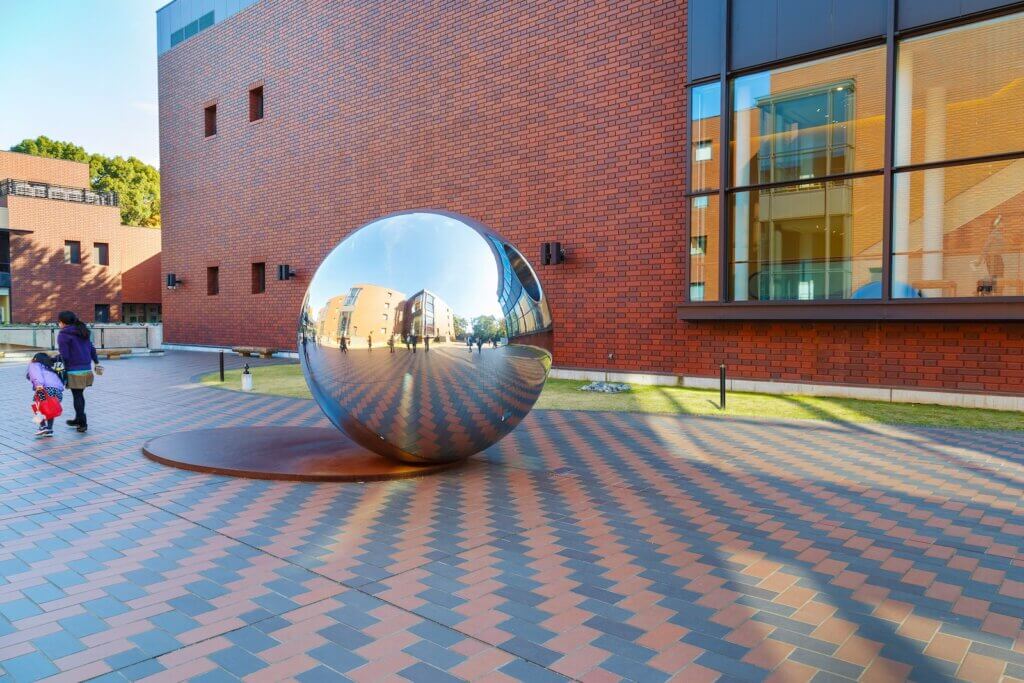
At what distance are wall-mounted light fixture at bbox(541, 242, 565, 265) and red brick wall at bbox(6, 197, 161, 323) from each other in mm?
36056

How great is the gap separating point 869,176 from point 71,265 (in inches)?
1733

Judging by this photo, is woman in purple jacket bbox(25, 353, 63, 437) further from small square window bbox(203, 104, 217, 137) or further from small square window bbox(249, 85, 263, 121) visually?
small square window bbox(203, 104, 217, 137)

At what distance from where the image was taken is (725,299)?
13281 millimetres

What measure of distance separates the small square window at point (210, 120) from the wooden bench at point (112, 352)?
9455 mm

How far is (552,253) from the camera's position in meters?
16.0

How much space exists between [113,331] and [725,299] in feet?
77.6

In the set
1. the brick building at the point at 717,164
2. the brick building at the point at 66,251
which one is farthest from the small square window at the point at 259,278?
the brick building at the point at 66,251

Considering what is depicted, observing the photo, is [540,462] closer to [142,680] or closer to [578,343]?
[142,680]

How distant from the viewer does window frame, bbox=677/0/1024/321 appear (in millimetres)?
10820

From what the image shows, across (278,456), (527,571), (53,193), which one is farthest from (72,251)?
(527,571)

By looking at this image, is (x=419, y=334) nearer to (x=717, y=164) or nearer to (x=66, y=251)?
(x=717, y=164)

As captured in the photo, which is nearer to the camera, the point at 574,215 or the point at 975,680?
the point at 975,680

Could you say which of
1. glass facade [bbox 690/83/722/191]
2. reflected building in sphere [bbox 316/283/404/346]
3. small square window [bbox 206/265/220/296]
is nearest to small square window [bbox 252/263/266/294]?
small square window [bbox 206/265/220/296]

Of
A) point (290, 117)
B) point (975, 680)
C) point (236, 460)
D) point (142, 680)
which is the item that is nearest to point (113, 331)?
point (290, 117)
